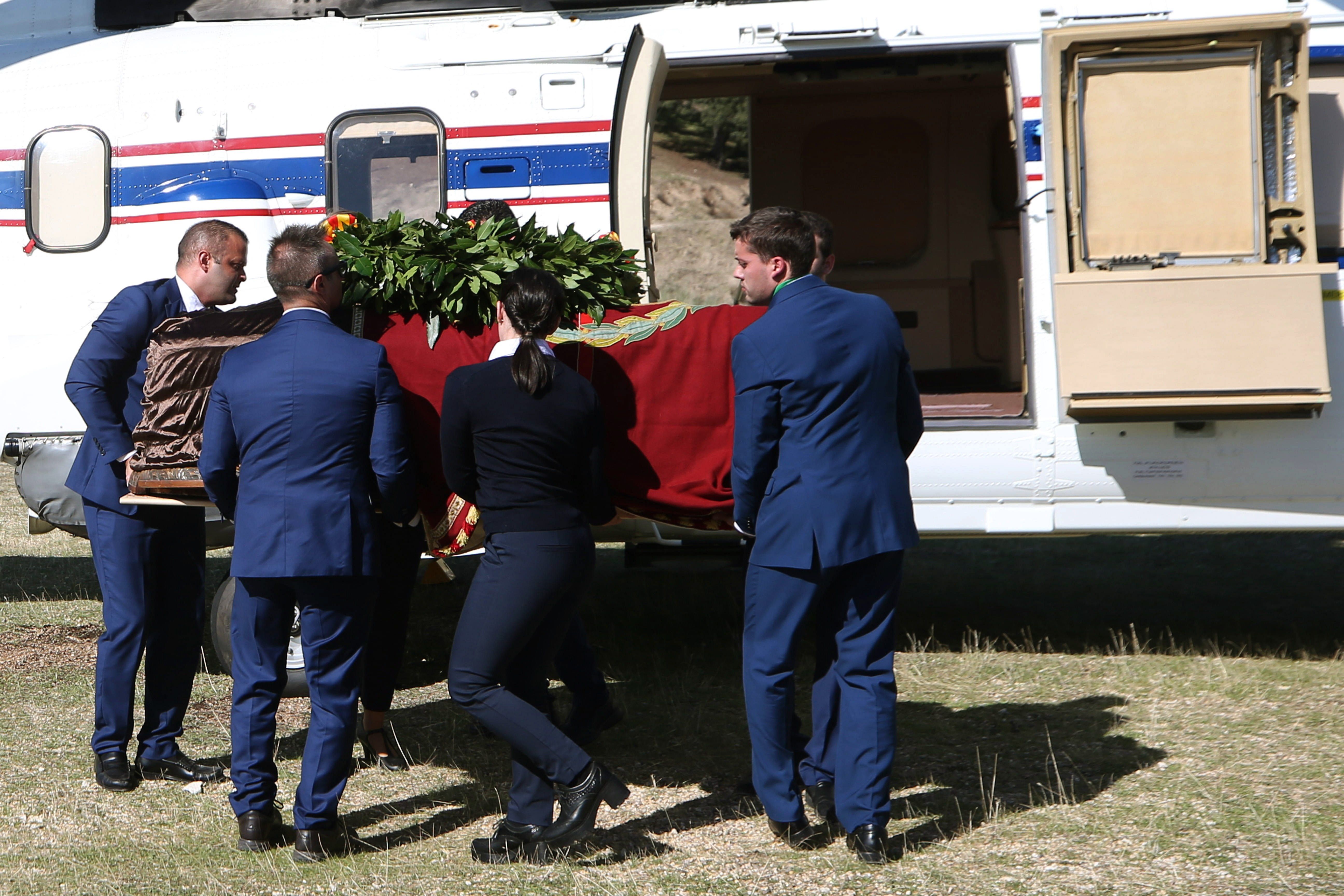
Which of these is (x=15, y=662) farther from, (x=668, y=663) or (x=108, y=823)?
(x=668, y=663)

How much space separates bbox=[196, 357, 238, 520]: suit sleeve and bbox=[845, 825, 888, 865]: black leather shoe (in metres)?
2.20

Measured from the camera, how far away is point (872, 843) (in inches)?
152

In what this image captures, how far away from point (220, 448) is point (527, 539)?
3.38 feet

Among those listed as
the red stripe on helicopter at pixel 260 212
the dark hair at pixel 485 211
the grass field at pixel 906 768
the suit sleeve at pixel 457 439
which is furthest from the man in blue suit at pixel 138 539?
the red stripe on helicopter at pixel 260 212

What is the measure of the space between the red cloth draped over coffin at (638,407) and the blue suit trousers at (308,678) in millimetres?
667

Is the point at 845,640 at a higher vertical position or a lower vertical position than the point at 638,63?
lower

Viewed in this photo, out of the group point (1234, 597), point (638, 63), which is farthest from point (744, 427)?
point (1234, 597)

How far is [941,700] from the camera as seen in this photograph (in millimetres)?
5695

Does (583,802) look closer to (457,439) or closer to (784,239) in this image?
(457,439)

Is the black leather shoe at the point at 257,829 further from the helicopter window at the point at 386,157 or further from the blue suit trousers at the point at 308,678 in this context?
the helicopter window at the point at 386,157

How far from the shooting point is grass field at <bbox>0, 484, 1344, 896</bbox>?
385 cm

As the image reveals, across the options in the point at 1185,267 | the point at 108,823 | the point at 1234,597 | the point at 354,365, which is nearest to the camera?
the point at 354,365

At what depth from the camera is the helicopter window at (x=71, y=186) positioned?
251 inches

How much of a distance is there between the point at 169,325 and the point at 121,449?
51cm
